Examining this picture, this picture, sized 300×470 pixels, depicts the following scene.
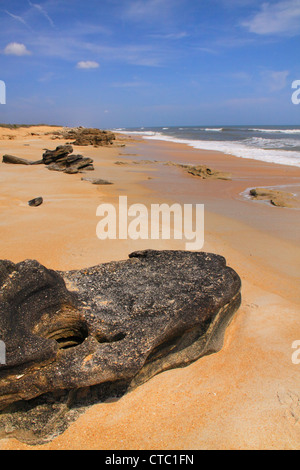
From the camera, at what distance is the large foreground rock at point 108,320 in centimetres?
220

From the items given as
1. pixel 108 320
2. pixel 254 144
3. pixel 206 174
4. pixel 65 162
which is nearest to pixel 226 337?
pixel 108 320

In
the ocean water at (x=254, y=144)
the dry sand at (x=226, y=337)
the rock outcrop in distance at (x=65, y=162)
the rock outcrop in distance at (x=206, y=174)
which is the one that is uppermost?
the ocean water at (x=254, y=144)

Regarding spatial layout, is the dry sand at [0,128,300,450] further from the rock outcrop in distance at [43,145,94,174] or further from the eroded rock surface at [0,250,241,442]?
the rock outcrop in distance at [43,145,94,174]

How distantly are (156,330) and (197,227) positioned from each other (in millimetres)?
4402

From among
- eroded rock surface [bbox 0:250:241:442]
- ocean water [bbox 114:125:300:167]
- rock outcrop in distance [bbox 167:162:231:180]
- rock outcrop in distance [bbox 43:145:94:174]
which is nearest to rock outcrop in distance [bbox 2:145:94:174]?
rock outcrop in distance [bbox 43:145:94:174]

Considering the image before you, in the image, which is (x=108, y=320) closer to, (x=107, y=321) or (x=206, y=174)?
(x=107, y=321)

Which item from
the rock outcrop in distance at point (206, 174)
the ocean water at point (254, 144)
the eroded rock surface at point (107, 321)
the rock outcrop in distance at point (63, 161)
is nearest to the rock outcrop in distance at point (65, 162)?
the rock outcrop in distance at point (63, 161)

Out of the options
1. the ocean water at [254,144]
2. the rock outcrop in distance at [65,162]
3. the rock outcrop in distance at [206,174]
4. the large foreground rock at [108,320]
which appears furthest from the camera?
the ocean water at [254,144]

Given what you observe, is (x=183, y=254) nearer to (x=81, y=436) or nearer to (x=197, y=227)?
(x=81, y=436)

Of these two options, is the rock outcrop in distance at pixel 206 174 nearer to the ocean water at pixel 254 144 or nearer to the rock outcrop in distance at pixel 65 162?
the rock outcrop in distance at pixel 65 162

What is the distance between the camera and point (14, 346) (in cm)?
215

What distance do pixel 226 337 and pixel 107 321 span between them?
4.24 feet

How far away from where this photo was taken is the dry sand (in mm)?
2279
